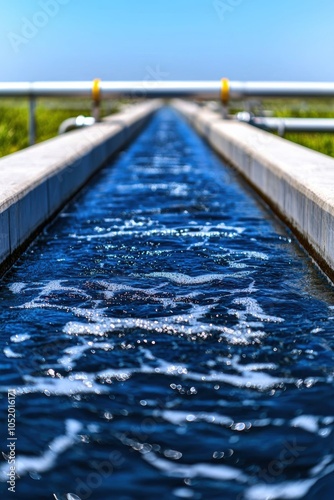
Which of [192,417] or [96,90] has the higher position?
[96,90]

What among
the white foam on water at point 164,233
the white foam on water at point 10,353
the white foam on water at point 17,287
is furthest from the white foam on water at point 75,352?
the white foam on water at point 164,233

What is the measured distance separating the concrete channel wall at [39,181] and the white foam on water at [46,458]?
11.3ft

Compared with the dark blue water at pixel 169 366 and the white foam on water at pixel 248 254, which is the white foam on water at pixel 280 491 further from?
the white foam on water at pixel 248 254

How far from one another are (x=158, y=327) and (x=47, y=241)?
3.63 meters

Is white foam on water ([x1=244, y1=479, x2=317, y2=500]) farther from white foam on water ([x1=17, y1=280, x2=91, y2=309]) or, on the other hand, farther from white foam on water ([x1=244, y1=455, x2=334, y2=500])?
white foam on water ([x1=17, y1=280, x2=91, y2=309])

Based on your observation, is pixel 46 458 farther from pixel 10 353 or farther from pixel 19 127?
pixel 19 127

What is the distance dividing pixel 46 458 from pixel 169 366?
1386mm

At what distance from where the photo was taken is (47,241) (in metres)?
9.94

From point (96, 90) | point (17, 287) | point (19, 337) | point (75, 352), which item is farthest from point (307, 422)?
point (96, 90)

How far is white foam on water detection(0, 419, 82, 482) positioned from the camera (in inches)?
176

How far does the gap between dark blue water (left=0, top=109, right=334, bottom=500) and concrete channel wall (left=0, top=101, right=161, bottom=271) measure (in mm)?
278

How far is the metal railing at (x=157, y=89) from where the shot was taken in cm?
2223

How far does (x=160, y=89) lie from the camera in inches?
882

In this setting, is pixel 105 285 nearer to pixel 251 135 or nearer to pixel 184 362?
pixel 184 362
